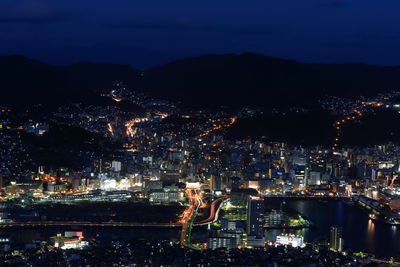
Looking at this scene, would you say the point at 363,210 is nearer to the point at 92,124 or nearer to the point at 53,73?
the point at 92,124

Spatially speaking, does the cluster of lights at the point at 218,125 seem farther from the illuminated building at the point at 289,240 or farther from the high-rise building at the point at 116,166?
the illuminated building at the point at 289,240

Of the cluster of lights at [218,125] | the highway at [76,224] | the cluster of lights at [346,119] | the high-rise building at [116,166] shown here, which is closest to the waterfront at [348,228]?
the highway at [76,224]

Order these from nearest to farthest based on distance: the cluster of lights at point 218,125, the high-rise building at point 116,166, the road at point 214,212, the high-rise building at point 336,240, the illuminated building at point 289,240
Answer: the high-rise building at point 336,240
the illuminated building at point 289,240
the road at point 214,212
the high-rise building at point 116,166
the cluster of lights at point 218,125

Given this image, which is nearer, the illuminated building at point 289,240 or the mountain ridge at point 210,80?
the illuminated building at point 289,240

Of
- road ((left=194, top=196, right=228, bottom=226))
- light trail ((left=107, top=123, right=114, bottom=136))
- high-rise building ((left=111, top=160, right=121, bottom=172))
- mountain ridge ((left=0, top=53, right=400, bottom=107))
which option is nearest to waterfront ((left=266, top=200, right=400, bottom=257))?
road ((left=194, top=196, right=228, bottom=226))

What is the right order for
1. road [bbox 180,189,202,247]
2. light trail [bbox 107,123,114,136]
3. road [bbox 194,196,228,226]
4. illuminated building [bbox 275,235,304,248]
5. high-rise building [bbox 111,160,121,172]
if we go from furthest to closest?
1. light trail [bbox 107,123,114,136]
2. high-rise building [bbox 111,160,121,172]
3. road [bbox 194,196,228,226]
4. road [bbox 180,189,202,247]
5. illuminated building [bbox 275,235,304,248]

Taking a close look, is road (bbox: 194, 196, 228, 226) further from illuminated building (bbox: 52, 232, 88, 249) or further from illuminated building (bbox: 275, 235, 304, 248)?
illuminated building (bbox: 52, 232, 88, 249)
